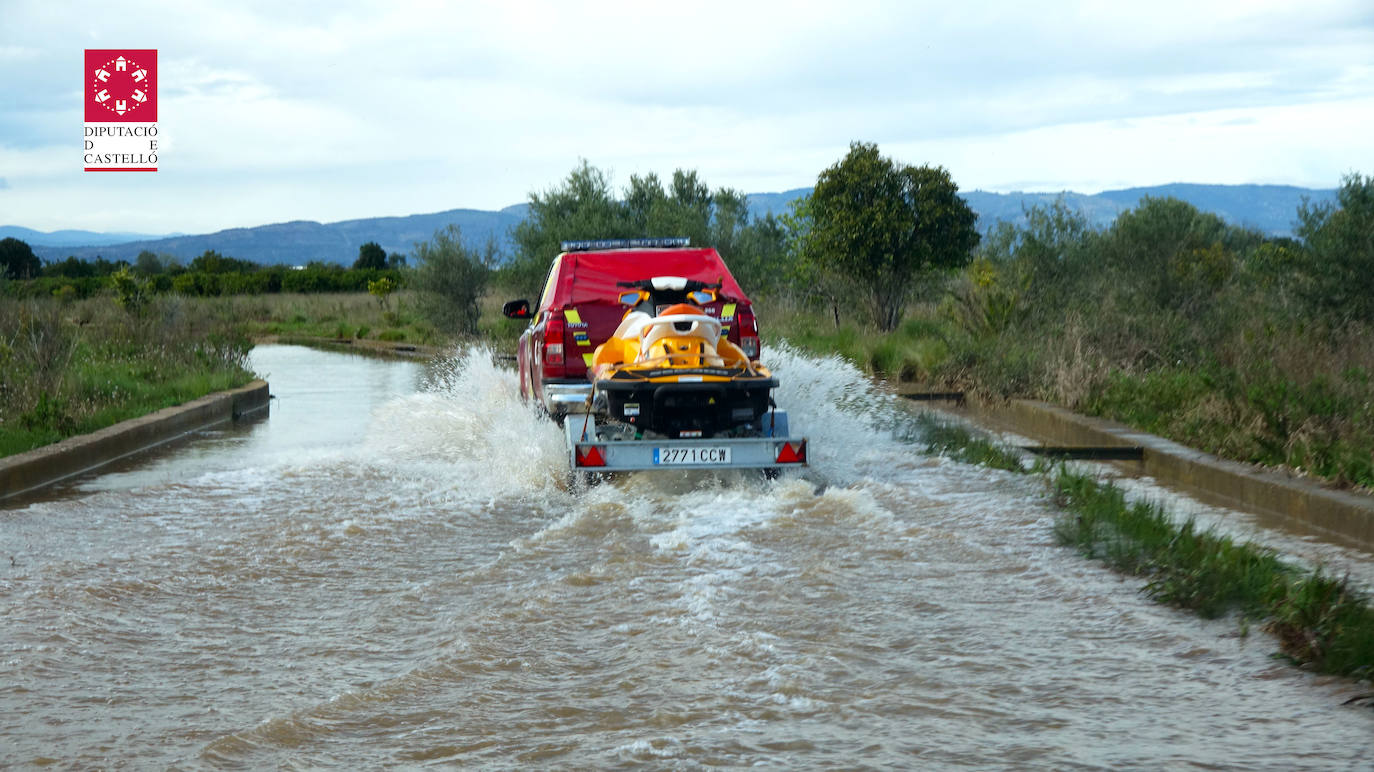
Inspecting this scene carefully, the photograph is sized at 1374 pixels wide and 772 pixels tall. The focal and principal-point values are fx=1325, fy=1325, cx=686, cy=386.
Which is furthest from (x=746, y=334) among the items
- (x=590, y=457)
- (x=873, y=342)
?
(x=873, y=342)

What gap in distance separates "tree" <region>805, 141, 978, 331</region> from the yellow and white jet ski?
57.0ft

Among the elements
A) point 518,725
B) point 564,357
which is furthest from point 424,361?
point 518,725

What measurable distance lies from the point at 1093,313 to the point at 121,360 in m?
14.2

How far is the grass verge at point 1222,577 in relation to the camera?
5.57 meters

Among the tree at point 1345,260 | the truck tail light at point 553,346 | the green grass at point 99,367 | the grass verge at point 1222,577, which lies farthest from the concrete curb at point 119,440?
the tree at point 1345,260

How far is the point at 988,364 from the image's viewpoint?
17.3 meters

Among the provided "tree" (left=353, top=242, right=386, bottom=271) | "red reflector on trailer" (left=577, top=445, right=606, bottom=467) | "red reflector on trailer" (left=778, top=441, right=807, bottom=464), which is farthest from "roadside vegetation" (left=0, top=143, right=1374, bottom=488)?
"tree" (left=353, top=242, right=386, bottom=271)

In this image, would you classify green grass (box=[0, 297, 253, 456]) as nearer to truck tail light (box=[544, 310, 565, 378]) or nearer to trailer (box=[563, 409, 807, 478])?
truck tail light (box=[544, 310, 565, 378])

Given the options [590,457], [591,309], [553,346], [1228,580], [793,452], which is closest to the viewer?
[1228,580]

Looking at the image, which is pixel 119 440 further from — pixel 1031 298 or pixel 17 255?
pixel 17 255

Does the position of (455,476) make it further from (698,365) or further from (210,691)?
(210,691)

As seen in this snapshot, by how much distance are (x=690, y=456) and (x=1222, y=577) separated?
3.92m

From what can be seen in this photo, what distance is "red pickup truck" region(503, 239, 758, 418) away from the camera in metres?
11.5

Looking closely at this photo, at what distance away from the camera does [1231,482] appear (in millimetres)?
10078
